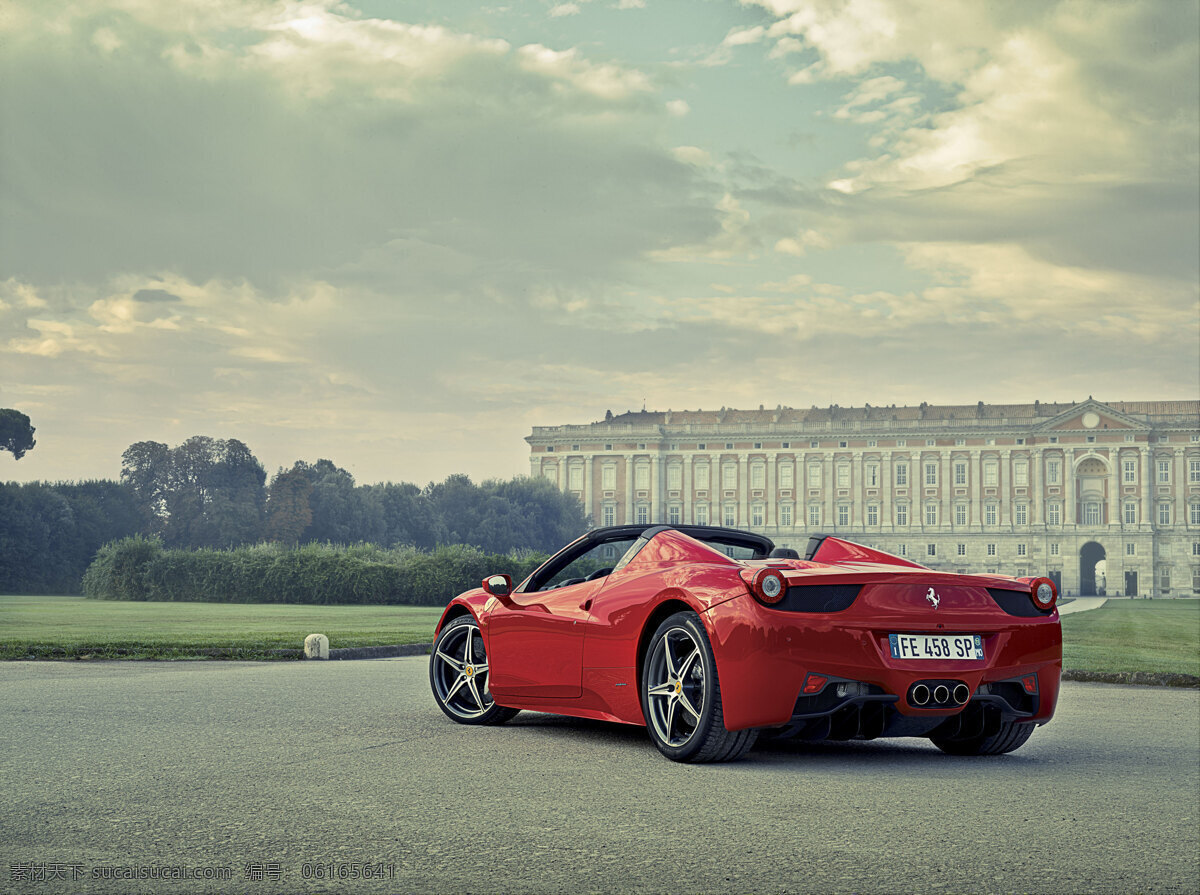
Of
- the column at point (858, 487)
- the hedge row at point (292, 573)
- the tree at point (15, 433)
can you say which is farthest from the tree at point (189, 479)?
the column at point (858, 487)

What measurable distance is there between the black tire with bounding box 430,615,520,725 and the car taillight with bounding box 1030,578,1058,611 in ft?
11.9

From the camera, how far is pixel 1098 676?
15.8 meters

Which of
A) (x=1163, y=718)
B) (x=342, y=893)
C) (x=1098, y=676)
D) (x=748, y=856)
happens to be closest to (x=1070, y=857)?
(x=748, y=856)

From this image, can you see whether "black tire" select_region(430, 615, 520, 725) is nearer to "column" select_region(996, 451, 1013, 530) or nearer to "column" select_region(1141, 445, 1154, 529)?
"column" select_region(1141, 445, 1154, 529)

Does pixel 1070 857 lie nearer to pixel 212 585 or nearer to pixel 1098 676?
pixel 1098 676

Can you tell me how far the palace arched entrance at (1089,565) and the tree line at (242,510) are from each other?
5289cm

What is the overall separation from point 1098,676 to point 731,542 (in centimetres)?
929

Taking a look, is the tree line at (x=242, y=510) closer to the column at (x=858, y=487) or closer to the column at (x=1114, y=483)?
the column at (x=858, y=487)

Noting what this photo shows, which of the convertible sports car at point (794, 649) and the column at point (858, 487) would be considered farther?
the column at point (858, 487)

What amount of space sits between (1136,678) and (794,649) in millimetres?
10770

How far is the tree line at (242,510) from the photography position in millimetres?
79812

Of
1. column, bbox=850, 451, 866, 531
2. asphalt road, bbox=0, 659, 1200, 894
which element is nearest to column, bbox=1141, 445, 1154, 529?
column, bbox=850, 451, 866, 531

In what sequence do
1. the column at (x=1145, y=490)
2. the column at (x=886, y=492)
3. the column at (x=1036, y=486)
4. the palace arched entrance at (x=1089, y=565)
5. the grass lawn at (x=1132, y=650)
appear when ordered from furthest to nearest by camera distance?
the column at (x=886, y=492) → the column at (x=1036, y=486) → the palace arched entrance at (x=1089, y=565) → the column at (x=1145, y=490) → the grass lawn at (x=1132, y=650)

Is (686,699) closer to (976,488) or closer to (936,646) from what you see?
(936,646)
